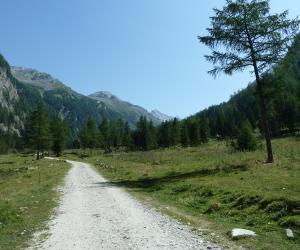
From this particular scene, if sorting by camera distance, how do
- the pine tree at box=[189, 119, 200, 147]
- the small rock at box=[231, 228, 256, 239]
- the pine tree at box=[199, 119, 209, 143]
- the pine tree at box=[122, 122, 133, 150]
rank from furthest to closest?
the pine tree at box=[122, 122, 133, 150] < the pine tree at box=[199, 119, 209, 143] < the pine tree at box=[189, 119, 200, 147] < the small rock at box=[231, 228, 256, 239]

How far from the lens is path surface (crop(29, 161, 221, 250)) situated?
1080cm

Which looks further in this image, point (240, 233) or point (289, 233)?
point (240, 233)

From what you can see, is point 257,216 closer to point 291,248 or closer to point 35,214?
point 291,248

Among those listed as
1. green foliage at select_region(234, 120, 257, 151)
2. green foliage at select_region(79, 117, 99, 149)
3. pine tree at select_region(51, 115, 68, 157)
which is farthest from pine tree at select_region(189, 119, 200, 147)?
green foliage at select_region(234, 120, 257, 151)

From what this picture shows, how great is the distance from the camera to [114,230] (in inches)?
502

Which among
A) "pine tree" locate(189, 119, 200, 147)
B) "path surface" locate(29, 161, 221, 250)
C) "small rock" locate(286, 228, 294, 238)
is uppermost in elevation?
"pine tree" locate(189, 119, 200, 147)

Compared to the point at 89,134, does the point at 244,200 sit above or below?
below

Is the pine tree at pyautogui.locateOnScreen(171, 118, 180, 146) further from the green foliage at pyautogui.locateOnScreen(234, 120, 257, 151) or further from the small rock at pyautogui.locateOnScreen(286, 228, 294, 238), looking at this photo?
the small rock at pyautogui.locateOnScreen(286, 228, 294, 238)

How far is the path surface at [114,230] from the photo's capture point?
35.4 feet

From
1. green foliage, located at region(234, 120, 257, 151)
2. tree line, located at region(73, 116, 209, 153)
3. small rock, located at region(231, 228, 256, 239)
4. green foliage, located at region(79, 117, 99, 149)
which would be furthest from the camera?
tree line, located at region(73, 116, 209, 153)

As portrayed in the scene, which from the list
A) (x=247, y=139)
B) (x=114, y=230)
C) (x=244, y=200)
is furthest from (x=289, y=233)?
(x=247, y=139)

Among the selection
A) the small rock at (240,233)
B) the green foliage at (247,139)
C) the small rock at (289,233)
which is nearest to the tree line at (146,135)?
the green foliage at (247,139)

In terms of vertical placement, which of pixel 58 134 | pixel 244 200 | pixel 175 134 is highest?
pixel 58 134

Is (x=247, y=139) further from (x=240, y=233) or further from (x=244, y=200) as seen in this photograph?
(x=240, y=233)
